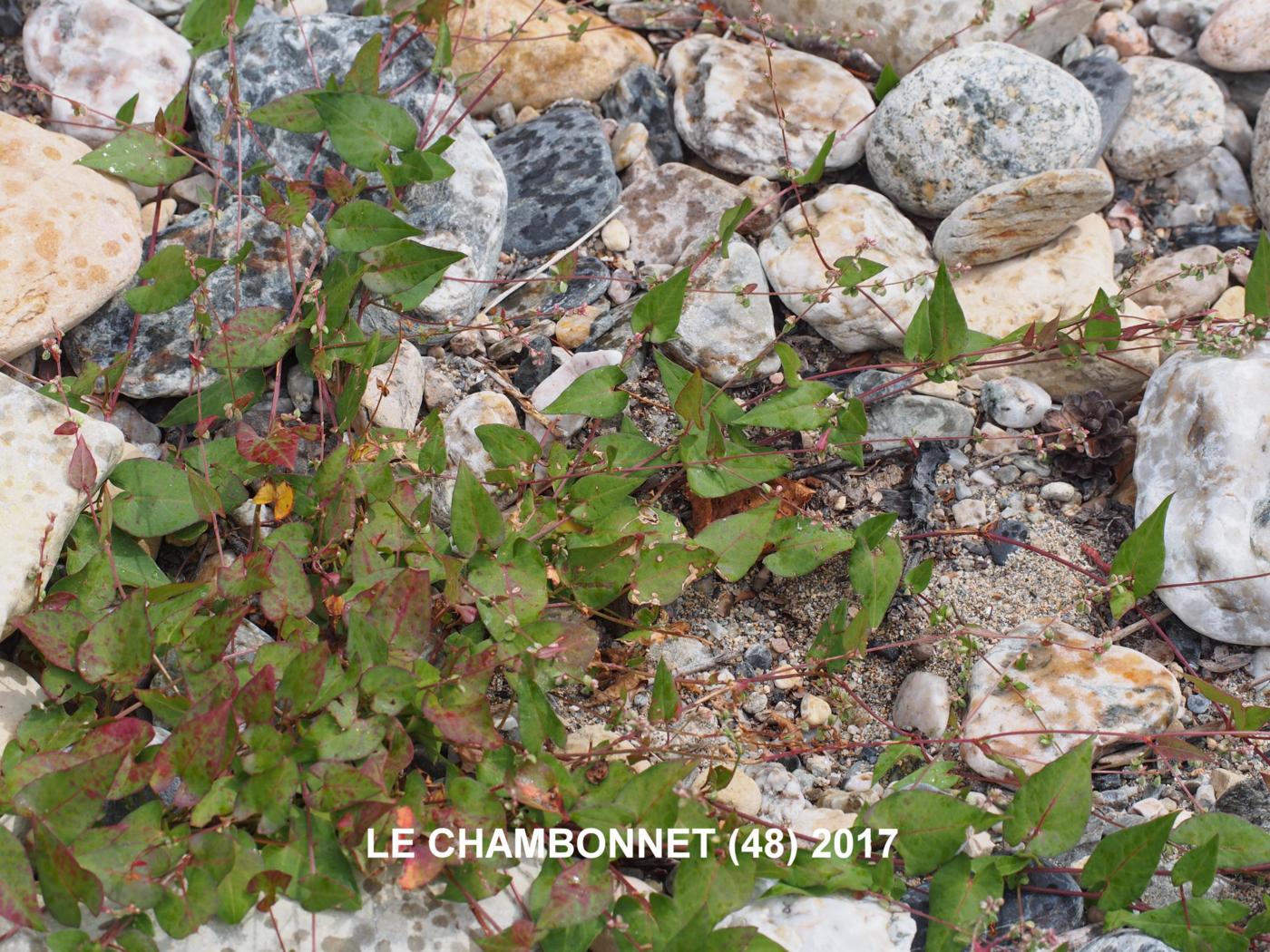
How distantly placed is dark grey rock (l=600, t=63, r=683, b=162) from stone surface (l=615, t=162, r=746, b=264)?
128mm

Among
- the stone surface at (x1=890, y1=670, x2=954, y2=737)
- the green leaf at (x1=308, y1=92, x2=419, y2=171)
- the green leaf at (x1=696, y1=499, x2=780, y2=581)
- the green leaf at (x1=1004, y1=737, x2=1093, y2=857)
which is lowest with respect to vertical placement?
the stone surface at (x1=890, y1=670, x2=954, y2=737)

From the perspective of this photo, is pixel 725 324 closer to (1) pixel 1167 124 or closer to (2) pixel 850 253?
(2) pixel 850 253

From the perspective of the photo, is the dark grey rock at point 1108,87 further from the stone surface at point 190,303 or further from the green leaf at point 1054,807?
the stone surface at point 190,303

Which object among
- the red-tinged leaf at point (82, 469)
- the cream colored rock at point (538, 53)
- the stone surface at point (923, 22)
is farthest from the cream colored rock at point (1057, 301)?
the red-tinged leaf at point (82, 469)

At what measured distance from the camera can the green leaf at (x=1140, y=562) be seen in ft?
8.42

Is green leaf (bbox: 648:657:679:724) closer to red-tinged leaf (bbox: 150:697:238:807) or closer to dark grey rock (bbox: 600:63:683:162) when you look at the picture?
red-tinged leaf (bbox: 150:697:238:807)

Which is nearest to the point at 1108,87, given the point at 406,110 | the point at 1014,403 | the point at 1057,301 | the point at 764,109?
the point at 1057,301

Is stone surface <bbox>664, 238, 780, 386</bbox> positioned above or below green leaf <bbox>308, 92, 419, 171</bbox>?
below

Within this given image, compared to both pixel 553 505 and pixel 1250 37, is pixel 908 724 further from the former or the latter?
pixel 1250 37

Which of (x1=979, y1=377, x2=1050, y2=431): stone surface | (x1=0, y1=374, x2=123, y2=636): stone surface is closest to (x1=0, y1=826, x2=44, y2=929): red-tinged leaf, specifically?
(x1=0, y1=374, x2=123, y2=636): stone surface

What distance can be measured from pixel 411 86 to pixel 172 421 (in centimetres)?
120

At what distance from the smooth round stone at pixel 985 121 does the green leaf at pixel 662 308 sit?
1.01 metres

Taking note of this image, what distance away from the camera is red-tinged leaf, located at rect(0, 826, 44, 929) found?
6.36 feet

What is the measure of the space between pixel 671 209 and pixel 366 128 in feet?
3.12
